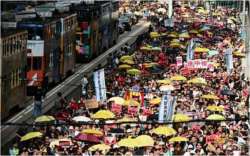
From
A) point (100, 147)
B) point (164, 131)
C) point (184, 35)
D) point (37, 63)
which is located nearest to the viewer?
point (100, 147)

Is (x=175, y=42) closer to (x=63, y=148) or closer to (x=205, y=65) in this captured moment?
(x=205, y=65)

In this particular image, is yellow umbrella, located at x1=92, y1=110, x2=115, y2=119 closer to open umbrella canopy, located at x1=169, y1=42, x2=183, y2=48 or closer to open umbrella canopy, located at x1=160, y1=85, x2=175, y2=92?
open umbrella canopy, located at x1=160, y1=85, x2=175, y2=92

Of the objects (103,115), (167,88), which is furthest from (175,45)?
(103,115)

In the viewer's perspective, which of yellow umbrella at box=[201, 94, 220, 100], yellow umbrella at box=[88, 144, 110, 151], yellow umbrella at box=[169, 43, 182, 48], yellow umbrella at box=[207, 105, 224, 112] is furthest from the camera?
yellow umbrella at box=[169, 43, 182, 48]

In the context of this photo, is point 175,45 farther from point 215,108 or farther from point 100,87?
point 215,108

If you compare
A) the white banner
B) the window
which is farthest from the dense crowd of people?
the window

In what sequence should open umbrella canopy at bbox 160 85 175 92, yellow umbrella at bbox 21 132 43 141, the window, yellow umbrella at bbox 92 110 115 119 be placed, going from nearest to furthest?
yellow umbrella at bbox 21 132 43 141 < yellow umbrella at bbox 92 110 115 119 < open umbrella canopy at bbox 160 85 175 92 < the window

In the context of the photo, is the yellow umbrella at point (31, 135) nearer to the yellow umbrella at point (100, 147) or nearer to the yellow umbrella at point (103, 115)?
the yellow umbrella at point (100, 147)
